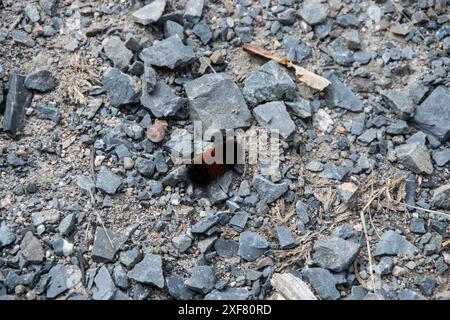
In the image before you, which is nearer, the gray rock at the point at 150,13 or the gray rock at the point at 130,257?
the gray rock at the point at 130,257

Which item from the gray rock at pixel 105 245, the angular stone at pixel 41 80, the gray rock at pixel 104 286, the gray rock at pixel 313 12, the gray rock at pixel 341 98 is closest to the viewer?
the gray rock at pixel 104 286

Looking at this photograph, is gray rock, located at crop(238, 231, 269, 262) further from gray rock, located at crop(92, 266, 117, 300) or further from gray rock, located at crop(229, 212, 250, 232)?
gray rock, located at crop(92, 266, 117, 300)

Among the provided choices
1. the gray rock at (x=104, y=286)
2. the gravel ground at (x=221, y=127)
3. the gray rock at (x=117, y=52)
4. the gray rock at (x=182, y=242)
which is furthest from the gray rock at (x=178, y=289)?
the gray rock at (x=117, y=52)

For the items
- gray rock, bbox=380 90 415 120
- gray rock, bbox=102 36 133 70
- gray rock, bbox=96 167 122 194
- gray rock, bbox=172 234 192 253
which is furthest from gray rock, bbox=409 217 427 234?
gray rock, bbox=102 36 133 70

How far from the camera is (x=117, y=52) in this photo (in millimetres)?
3344

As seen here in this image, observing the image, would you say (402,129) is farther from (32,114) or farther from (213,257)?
(32,114)

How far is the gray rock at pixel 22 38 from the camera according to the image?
335 centimetres

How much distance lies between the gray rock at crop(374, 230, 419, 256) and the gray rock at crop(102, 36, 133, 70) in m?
1.72

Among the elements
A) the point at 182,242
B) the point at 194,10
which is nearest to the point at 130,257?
the point at 182,242

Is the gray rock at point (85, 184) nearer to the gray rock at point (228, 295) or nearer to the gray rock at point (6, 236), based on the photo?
the gray rock at point (6, 236)

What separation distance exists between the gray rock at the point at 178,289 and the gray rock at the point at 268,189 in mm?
619

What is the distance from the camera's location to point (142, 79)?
3.29m

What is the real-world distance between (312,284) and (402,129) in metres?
1.09

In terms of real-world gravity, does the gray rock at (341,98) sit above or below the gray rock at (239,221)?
above
